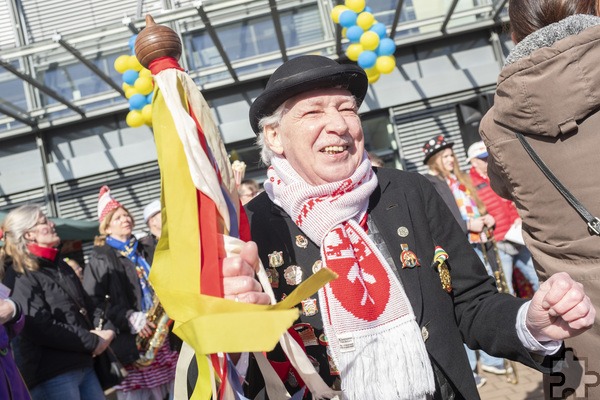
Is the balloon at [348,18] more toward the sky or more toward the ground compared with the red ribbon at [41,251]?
more toward the sky

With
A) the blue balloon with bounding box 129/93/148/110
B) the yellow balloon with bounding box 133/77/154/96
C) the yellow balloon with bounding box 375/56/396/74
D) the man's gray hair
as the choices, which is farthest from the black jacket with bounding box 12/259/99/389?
the yellow balloon with bounding box 375/56/396/74

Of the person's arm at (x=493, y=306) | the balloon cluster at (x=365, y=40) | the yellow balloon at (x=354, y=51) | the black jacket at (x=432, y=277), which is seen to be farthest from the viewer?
the yellow balloon at (x=354, y=51)

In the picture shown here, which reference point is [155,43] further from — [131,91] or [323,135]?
[131,91]

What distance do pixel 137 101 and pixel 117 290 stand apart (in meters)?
3.58

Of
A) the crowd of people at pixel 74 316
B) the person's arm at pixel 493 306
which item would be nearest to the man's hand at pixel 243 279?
the person's arm at pixel 493 306

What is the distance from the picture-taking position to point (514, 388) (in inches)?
218

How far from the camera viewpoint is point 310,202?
2137 mm

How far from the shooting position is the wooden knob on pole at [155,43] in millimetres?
1615

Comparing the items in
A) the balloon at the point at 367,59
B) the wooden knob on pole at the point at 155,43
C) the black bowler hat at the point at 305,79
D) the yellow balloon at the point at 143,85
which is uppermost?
the yellow balloon at the point at 143,85

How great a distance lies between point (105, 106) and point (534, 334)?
10902 mm

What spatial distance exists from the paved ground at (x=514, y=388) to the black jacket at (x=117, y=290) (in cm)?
298

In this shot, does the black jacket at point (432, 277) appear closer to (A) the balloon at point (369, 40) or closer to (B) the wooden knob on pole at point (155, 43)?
(B) the wooden knob on pole at point (155, 43)

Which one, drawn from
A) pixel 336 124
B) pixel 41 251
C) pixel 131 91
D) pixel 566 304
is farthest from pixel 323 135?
pixel 131 91

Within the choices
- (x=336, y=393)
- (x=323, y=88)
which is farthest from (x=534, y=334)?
(x=323, y=88)
